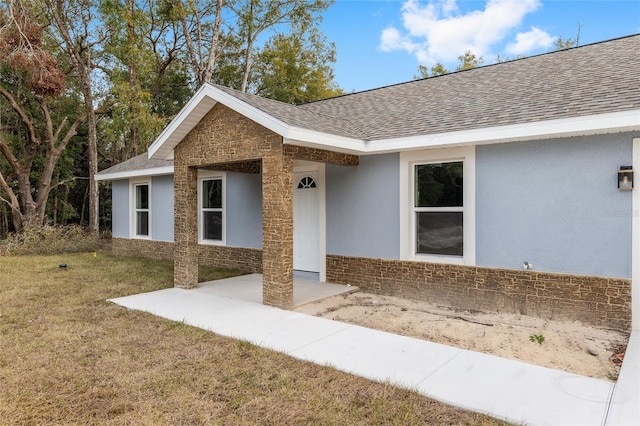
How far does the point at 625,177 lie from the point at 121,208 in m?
14.5

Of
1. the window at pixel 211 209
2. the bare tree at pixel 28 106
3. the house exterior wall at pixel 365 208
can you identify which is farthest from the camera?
the bare tree at pixel 28 106

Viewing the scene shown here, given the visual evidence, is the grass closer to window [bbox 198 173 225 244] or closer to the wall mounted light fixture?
the wall mounted light fixture

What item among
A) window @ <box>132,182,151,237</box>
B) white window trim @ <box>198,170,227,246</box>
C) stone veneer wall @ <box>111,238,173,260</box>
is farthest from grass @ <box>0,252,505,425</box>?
window @ <box>132,182,151,237</box>

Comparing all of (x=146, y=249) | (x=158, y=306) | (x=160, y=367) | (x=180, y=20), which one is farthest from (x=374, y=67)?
(x=160, y=367)

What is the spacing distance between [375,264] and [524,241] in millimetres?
2707

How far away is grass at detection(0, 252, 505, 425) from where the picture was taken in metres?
3.25

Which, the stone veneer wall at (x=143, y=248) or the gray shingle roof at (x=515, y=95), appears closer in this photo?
the gray shingle roof at (x=515, y=95)

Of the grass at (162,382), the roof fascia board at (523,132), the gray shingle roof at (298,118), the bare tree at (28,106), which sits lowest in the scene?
the grass at (162,382)

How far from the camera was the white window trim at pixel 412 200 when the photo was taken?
21.7 ft

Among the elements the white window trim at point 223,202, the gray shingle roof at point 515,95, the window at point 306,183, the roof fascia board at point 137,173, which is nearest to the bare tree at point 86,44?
the roof fascia board at point 137,173

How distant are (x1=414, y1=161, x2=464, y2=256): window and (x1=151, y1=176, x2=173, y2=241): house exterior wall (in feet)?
27.3

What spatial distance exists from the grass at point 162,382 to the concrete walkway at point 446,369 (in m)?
0.25

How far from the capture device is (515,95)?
695 cm

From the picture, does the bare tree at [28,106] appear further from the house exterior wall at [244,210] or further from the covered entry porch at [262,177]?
the covered entry porch at [262,177]
